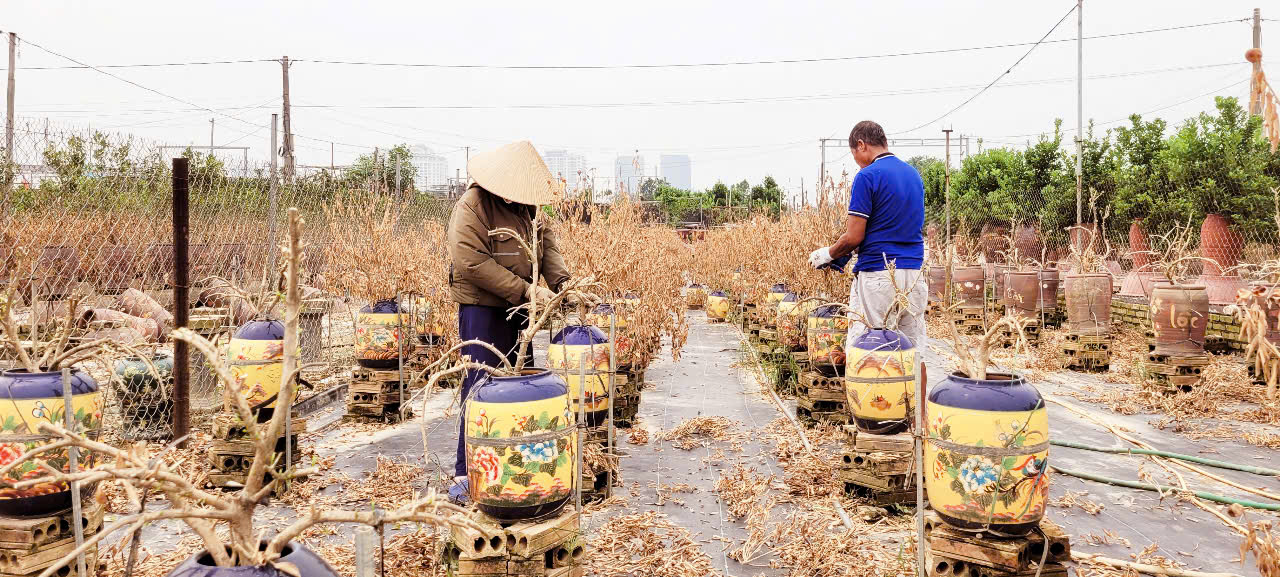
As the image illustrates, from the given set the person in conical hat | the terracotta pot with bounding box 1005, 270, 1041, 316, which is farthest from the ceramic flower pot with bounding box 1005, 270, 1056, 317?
the person in conical hat

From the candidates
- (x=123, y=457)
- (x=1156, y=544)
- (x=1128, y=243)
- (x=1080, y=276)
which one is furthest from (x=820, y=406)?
(x=1128, y=243)

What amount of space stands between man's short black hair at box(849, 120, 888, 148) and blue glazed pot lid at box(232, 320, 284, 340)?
12.6 feet

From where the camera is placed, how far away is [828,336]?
236 inches

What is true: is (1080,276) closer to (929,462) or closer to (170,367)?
(929,462)

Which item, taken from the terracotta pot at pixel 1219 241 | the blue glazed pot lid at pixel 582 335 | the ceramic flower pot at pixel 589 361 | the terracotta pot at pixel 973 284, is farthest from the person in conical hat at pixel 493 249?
the terracotta pot at pixel 1219 241

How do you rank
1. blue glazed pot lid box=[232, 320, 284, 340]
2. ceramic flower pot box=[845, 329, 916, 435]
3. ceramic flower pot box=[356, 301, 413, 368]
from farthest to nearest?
ceramic flower pot box=[356, 301, 413, 368] → blue glazed pot lid box=[232, 320, 284, 340] → ceramic flower pot box=[845, 329, 916, 435]

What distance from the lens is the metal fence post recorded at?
5.17 metres

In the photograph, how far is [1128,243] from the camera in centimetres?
1625

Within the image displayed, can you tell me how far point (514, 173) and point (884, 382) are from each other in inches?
92.6

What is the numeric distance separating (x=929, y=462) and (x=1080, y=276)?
23.0 ft

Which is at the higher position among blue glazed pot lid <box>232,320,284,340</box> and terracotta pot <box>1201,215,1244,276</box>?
terracotta pot <box>1201,215,1244,276</box>

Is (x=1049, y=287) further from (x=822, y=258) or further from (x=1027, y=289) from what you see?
(x=822, y=258)

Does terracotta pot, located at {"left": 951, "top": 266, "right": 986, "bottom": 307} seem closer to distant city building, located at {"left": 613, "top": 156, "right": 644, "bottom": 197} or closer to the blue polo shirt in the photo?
distant city building, located at {"left": 613, "top": 156, "right": 644, "bottom": 197}

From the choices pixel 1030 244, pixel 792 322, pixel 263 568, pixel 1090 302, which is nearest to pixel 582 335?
pixel 792 322
